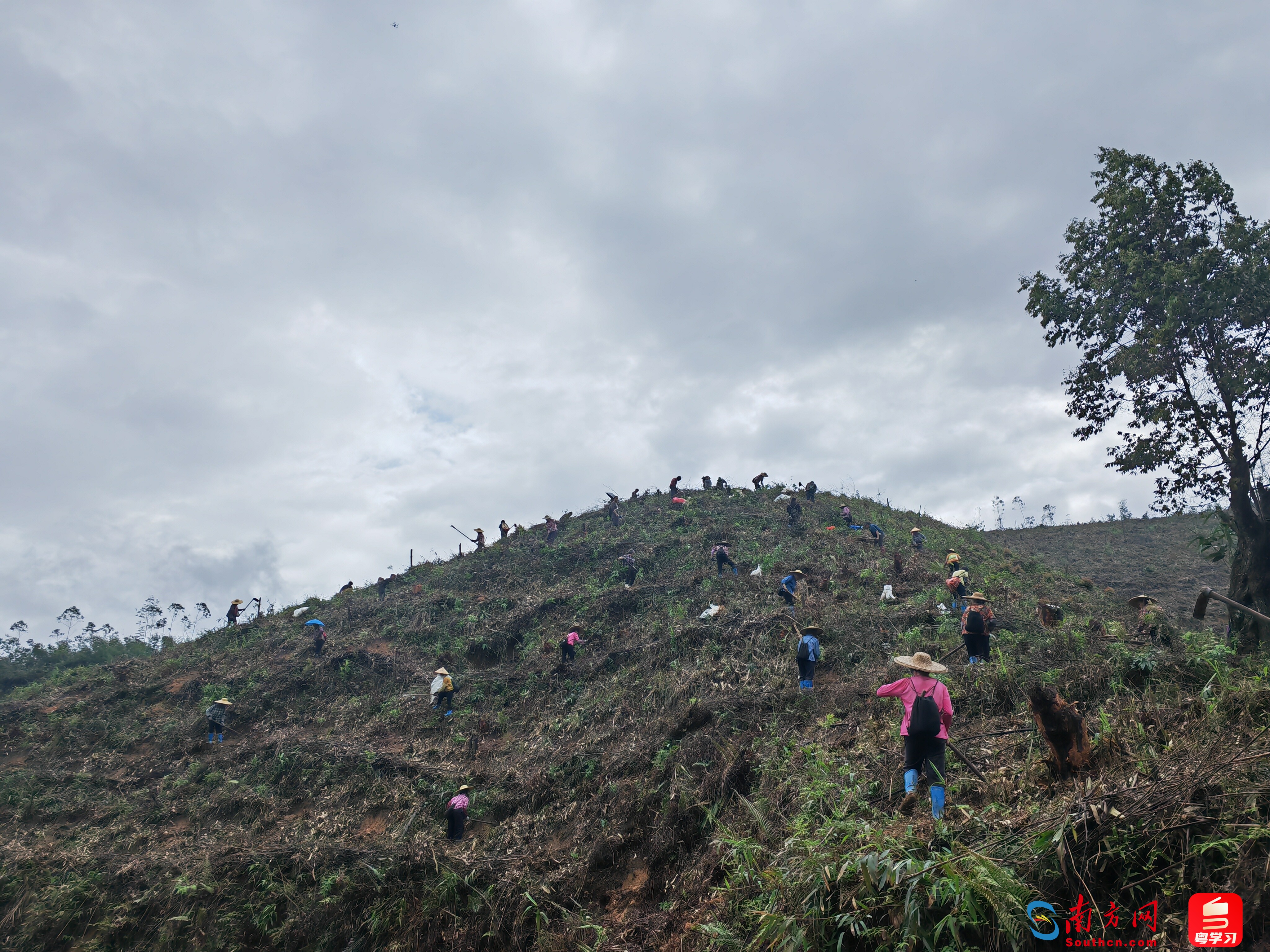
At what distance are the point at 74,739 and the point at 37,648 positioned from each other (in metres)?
27.5

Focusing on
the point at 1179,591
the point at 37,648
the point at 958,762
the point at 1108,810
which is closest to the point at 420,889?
the point at 958,762

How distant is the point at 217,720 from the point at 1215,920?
1946 cm

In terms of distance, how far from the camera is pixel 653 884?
8.04 meters

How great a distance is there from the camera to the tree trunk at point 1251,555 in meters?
10.1

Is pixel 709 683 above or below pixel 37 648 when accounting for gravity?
below

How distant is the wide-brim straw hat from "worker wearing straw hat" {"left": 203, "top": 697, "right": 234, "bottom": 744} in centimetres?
1708

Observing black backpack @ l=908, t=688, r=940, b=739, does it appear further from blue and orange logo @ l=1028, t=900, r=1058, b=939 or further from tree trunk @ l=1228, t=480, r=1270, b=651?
tree trunk @ l=1228, t=480, r=1270, b=651

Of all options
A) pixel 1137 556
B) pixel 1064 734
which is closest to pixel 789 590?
pixel 1064 734

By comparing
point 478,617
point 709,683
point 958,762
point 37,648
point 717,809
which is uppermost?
point 37,648

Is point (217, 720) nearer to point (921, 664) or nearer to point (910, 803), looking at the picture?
point (910, 803)

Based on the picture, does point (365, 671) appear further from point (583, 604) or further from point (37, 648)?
point (37, 648)

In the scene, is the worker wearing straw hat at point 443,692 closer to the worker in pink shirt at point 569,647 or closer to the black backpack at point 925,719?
the worker in pink shirt at point 569,647

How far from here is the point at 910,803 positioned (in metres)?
6.30

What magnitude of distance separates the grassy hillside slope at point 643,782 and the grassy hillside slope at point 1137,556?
15.8 feet
